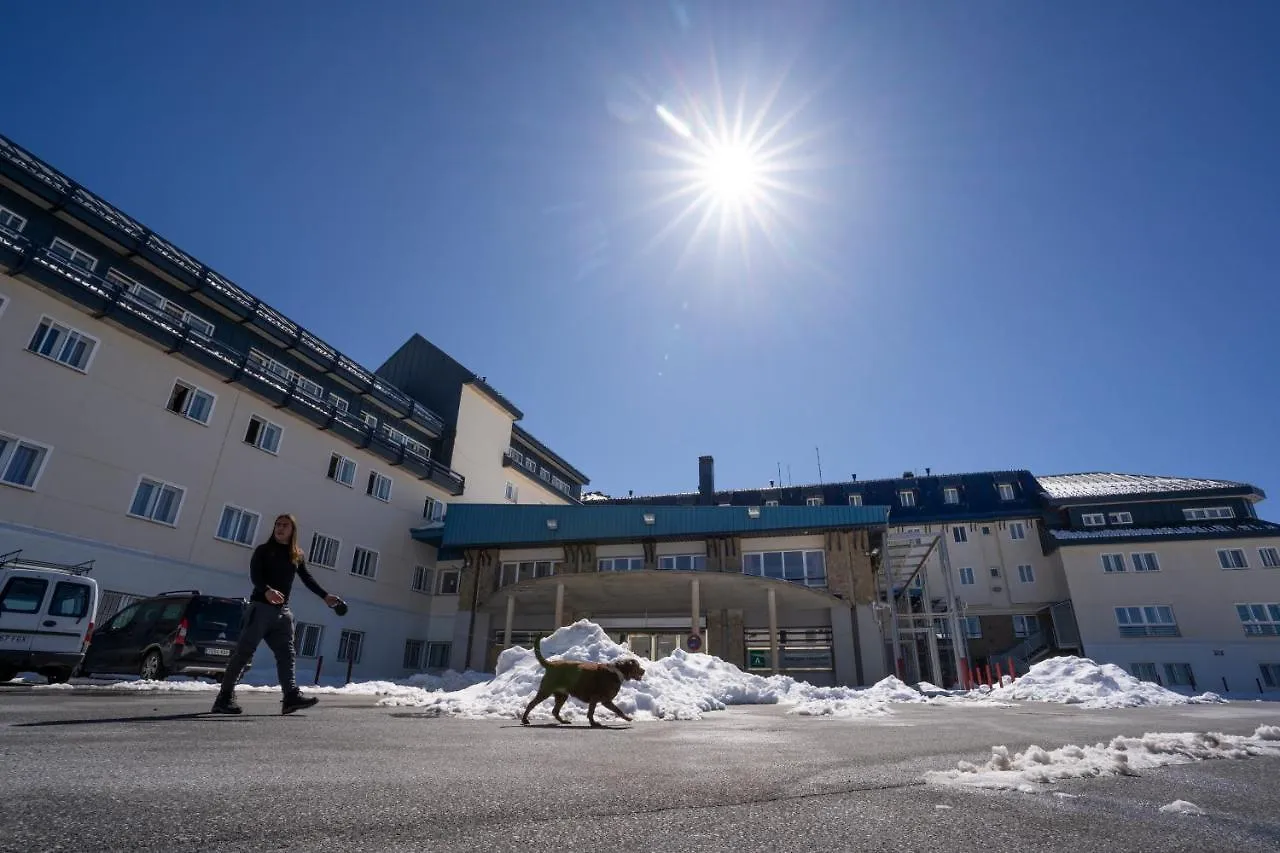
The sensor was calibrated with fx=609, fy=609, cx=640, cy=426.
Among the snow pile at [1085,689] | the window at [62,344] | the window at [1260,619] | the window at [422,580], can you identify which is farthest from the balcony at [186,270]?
the window at [1260,619]

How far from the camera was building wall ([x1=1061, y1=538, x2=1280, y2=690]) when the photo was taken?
96.9ft

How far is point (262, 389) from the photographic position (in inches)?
904

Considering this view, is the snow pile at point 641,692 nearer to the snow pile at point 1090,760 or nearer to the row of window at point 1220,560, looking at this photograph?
the snow pile at point 1090,760

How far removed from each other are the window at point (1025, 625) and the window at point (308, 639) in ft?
125

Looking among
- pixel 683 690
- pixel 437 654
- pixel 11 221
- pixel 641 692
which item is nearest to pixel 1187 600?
pixel 683 690

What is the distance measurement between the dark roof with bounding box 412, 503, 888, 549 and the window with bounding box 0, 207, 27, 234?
1784cm

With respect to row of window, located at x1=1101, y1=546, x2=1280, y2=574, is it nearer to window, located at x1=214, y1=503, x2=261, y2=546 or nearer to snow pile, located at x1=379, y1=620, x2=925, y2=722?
snow pile, located at x1=379, y1=620, x2=925, y2=722

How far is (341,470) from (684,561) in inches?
618

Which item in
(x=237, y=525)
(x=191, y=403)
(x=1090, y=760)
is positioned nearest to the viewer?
(x=1090, y=760)

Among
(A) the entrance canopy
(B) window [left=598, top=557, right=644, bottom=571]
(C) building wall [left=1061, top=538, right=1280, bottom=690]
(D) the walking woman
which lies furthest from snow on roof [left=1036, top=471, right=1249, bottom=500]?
(D) the walking woman

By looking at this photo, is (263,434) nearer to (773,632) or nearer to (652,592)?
(652,592)

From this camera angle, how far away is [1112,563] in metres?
33.0

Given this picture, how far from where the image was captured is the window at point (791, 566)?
82.5 ft

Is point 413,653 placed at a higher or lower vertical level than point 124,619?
lower
